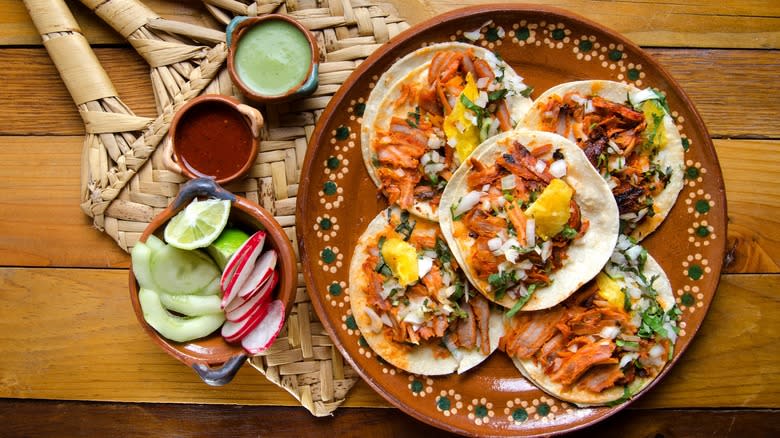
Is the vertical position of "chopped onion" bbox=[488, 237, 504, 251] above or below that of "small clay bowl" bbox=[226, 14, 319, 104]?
below

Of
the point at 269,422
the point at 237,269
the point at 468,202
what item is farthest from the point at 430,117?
the point at 269,422

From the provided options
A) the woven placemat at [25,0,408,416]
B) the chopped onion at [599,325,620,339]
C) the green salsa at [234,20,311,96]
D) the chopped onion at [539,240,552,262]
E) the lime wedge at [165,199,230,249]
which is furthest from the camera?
the woven placemat at [25,0,408,416]

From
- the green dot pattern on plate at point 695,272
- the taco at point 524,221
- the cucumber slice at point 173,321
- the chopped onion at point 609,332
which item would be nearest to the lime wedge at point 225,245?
the cucumber slice at point 173,321

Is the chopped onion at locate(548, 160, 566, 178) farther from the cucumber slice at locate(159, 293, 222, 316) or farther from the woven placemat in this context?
the cucumber slice at locate(159, 293, 222, 316)

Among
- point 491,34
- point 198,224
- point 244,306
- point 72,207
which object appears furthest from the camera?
point 72,207

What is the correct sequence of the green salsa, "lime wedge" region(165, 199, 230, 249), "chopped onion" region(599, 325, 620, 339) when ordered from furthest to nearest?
1. the green salsa
2. "chopped onion" region(599, 325, 620, 339)
3. "lime wedge" region(165, 199, 230, 249)

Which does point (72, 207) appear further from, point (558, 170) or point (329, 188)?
point (558, 170)

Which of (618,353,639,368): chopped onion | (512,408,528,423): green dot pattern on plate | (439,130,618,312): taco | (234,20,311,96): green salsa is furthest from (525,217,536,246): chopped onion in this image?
(234,20,311,96): green salsa

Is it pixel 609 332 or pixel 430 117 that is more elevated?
pixel 430 117
